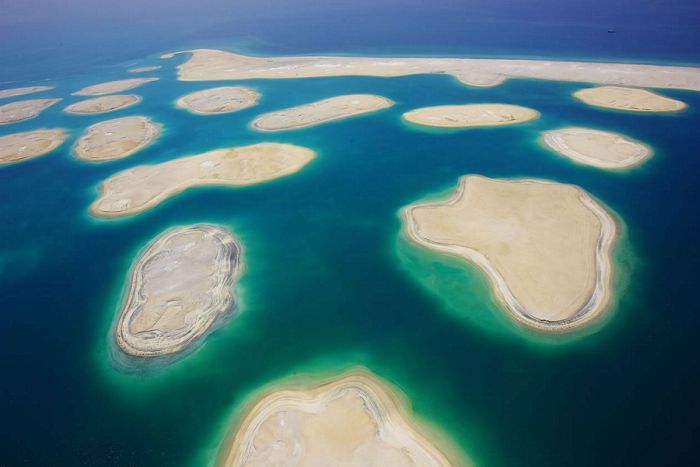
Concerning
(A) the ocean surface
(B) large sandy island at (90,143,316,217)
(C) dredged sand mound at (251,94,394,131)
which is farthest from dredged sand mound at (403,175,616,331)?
(C) dredged sand mound at (251,94,394,131)

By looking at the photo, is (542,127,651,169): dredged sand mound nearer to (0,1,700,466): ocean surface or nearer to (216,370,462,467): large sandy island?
(0,1,700,466): ocean surface

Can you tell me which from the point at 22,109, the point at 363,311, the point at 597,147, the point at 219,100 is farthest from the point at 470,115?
the point at 22,109

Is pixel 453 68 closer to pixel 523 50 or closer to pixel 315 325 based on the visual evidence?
pixel 523 50

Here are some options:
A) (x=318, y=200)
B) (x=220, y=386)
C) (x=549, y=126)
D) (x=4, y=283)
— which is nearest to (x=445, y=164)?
(x=318, y=200)

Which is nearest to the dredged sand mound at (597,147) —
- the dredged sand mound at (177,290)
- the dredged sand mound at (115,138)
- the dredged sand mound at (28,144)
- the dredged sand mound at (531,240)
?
the dredged sand mound at (531,240)

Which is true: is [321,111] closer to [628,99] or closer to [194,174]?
[194,174]

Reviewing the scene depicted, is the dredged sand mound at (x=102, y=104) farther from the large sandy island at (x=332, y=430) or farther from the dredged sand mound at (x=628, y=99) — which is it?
the dredged sand mound at (x=628, y=99)
